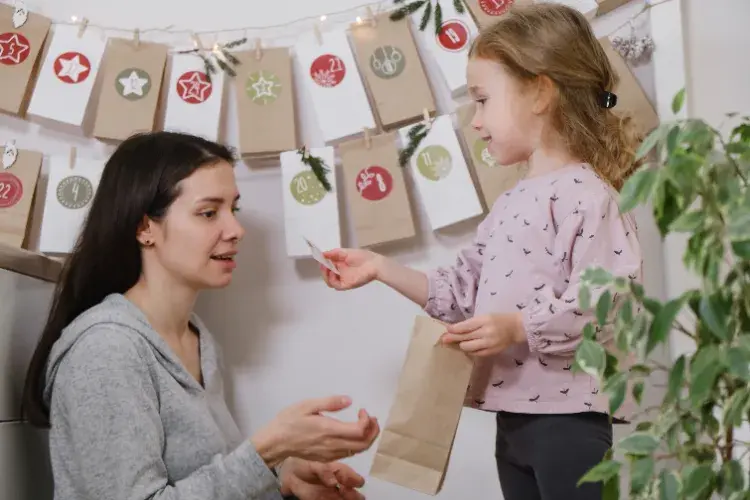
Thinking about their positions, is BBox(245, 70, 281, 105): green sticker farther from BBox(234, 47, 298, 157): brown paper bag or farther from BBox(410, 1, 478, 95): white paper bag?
BBox(410, 1, 478, 95): white paper bag

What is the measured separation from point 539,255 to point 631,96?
438 millimetres

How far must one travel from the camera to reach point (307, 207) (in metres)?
1.57

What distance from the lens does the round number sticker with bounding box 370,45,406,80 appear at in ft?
5.17

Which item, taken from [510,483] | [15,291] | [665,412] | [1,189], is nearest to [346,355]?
[510,483]

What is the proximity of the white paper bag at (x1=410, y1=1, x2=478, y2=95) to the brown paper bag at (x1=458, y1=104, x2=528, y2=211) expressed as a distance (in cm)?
6

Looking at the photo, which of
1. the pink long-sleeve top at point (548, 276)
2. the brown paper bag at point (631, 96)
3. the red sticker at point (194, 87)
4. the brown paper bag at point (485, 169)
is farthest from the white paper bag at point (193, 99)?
the brown paper bag at point (631, 96)

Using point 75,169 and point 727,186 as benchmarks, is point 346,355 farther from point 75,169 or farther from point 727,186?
point 727,186

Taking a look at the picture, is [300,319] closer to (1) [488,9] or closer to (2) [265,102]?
(2) [265,102]

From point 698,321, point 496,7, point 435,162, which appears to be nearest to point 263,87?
point 435,162

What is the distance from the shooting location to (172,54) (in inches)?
64.3

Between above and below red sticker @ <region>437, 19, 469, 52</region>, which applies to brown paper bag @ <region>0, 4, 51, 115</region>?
above

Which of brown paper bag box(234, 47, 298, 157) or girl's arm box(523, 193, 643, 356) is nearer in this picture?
girl's arm box(523, 193, 643, 356)

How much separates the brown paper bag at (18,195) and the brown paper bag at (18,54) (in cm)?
10

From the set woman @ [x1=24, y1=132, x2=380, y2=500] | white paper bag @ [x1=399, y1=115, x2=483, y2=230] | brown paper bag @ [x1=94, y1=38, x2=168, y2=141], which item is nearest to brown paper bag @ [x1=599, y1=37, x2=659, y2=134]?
white paper bag @ [x1=399, y1=115, x2=483, y2=230]
